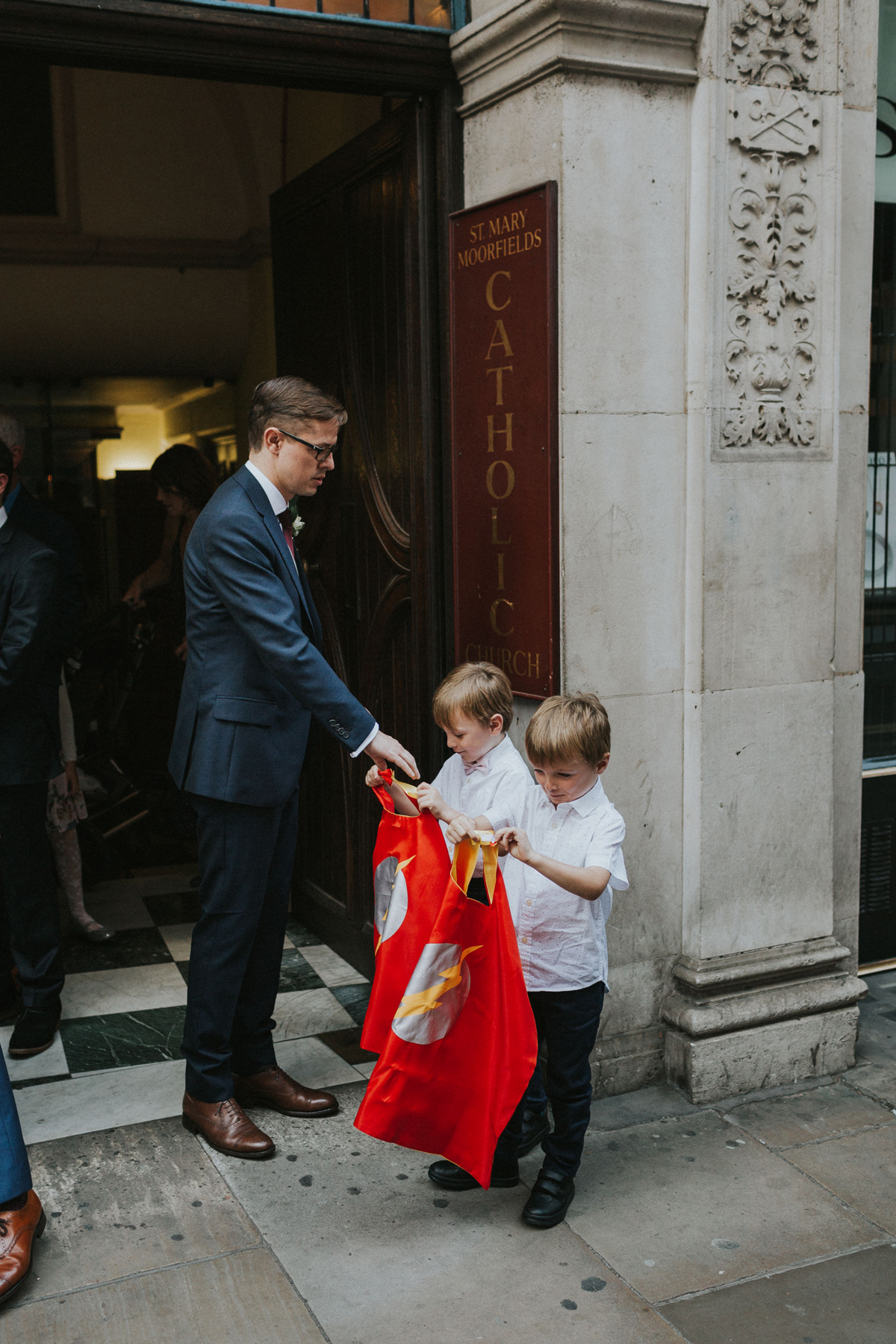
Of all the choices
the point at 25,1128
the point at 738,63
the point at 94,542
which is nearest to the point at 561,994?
the point at 25,1128

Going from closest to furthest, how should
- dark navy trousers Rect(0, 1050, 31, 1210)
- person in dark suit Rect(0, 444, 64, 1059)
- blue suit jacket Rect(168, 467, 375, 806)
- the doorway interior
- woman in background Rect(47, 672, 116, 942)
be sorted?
dark navy trousers Rect(0, 1050, 31, 1210) → blue suit jacket Rect(168, 467, 375, 806) → person in dark suit Rect(0, 444, 64, 1059) → the doorway interior → woman in background Rect(47, 672, 116, 942)

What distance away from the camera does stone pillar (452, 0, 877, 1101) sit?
11.5 feet

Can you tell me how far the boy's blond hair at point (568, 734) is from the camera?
2.90m

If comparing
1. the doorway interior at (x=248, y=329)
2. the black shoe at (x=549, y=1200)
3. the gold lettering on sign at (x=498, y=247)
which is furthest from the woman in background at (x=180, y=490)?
the black shoe at (x=549, y=1200)

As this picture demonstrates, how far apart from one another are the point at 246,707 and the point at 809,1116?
2.05 meters

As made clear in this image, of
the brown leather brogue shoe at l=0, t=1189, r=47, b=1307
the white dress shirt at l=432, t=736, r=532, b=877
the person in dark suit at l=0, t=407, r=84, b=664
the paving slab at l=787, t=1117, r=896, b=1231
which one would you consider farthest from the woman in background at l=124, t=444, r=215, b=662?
the paving slab at l=787, t=1117, r=896, b=1231

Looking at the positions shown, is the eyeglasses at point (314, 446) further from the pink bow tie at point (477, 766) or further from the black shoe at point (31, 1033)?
the black shoe at point (31, 1033)

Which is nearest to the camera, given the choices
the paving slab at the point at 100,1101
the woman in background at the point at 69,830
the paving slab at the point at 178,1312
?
the paving slab at the point at 178,1312

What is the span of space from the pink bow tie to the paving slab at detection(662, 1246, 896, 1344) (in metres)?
1.29

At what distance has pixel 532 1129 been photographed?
11.5 ft

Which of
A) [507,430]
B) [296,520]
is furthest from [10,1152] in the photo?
[296,520]

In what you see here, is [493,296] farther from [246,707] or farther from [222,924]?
[222,924]

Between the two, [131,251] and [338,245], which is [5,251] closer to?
[131,251]

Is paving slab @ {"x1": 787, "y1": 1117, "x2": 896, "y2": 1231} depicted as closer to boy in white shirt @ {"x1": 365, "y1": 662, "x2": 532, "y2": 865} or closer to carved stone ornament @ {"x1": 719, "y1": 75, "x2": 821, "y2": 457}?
boy in white shirt @ {"x1": 365, "y1": 662, "x2": 532, "y2": 865}
